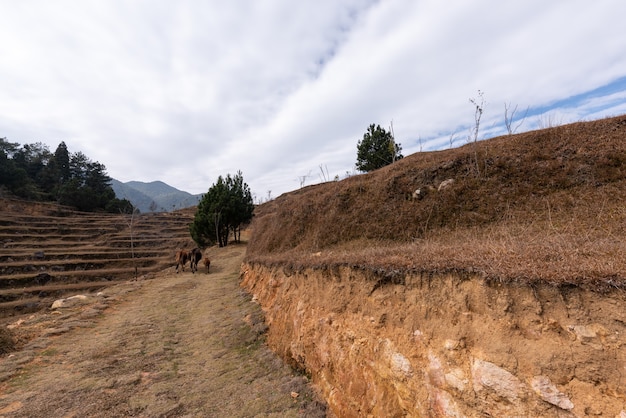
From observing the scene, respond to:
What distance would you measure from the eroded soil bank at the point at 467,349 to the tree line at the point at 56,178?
169ft

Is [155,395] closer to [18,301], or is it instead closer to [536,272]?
[536,272]

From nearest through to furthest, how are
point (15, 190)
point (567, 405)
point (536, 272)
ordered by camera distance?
point (567, 405) < point (536, 272) < point (15, 190)

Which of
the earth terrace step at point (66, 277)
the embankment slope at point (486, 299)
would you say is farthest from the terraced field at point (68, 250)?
the embankment slope at point (486, 299)

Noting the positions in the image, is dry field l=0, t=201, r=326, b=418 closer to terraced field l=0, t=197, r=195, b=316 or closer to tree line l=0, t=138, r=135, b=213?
terraced field l=0, t=197, r=195, b=316

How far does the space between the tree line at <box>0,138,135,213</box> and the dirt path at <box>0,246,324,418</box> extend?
43.2 metres

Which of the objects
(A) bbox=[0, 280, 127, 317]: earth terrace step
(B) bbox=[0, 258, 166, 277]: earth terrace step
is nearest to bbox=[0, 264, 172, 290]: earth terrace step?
(B) bbox=[0, 258, 166, 277]: earth terrace step

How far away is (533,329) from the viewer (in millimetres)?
3061

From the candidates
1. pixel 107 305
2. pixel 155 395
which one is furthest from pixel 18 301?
pixel 155 395

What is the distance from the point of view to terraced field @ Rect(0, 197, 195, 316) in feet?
77.6

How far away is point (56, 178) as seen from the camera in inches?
2463

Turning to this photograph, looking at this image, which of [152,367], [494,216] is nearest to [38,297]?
[152,367]

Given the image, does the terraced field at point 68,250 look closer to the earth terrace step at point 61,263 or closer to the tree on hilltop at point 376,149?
the earth terrace step at point 61,263

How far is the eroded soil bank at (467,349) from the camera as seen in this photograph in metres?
2.64

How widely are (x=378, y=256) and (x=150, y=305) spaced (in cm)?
1158
